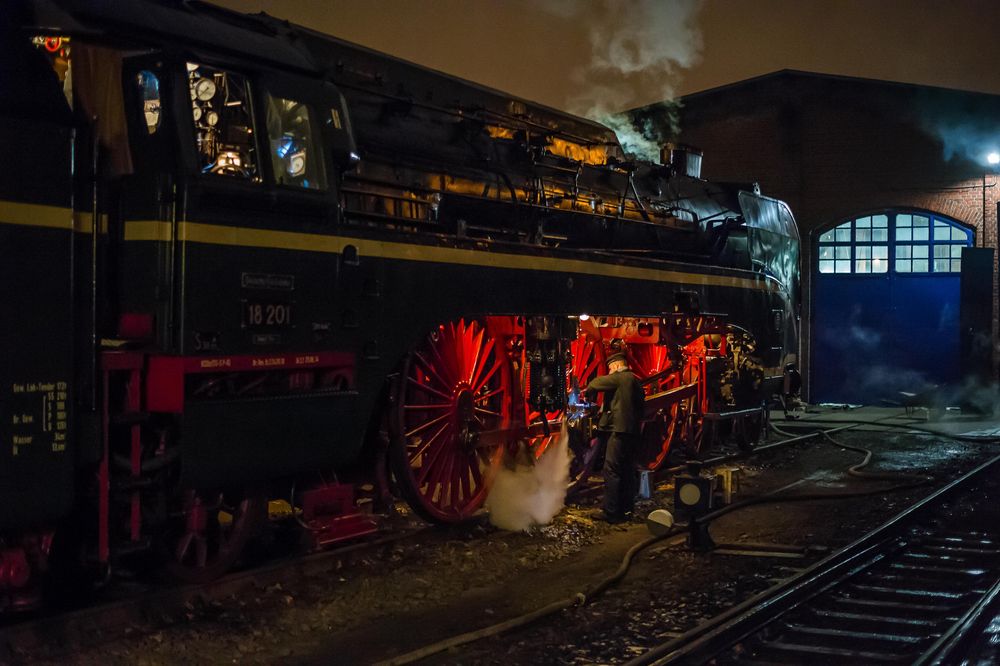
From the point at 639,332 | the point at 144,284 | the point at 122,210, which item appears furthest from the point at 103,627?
the point at 639,332

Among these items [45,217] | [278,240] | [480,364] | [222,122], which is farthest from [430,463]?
[45,217]

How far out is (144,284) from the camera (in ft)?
19.6

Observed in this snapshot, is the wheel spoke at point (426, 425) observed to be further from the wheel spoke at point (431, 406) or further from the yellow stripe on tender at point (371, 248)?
the yellow stripe on tender at point (371, 248)

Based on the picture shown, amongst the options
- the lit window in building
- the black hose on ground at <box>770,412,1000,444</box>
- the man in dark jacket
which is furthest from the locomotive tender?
the lit window in building

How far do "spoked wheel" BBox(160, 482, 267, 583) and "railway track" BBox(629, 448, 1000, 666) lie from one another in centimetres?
271

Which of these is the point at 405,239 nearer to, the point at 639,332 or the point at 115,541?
the point at 115,541

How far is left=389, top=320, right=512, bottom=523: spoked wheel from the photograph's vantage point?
8.05 metres

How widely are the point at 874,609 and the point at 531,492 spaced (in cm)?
334

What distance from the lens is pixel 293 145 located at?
6699 mm

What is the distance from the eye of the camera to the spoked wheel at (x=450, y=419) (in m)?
8.05

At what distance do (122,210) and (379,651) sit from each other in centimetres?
289

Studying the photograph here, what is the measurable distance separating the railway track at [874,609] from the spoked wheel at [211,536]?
271 centimetres

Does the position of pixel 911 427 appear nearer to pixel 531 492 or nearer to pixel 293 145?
pixel 531 492

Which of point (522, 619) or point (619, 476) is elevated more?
point (619, 476)
